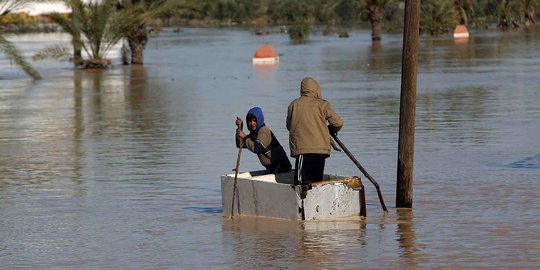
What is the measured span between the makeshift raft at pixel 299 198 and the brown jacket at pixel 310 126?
331 mm

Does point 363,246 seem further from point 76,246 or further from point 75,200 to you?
point 75,200

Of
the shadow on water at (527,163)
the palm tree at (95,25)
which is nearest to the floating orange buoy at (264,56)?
the palm tree at (95,25)

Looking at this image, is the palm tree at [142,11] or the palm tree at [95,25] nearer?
the palm tree at [95,25]

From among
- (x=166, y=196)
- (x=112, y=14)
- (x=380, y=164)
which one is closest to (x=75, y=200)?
(x=166, y=196)

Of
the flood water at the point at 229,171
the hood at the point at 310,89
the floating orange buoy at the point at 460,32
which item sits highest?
the hood at the point at 310,89

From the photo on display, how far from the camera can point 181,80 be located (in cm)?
3600

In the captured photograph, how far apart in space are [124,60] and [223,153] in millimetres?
28193

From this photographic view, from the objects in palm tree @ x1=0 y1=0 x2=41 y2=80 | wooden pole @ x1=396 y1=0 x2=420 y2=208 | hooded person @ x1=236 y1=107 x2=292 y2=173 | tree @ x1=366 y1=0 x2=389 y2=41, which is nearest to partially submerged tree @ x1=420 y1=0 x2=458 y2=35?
tree @ x1=366 y1=0 x2=389 y2=41

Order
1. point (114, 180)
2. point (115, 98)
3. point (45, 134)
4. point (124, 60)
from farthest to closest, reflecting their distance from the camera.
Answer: point (124, 60)
point (115, 98)
point (45, 134)
point (114, 180)

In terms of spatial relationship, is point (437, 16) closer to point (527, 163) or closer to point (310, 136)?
point (527, 163)

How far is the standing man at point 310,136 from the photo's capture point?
1207 cm

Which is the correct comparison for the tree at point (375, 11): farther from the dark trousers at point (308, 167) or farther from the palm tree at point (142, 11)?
the dark trousers at point (308, 167)

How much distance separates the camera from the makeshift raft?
469 inches

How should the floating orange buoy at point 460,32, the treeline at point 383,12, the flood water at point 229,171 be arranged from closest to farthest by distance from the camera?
the flood water at point 229,171
the floating orange buoy at point 460,32
the treeline at point 383,12
